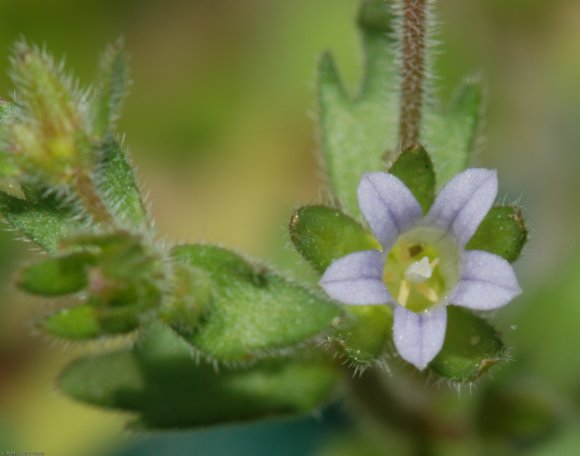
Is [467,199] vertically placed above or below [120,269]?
above

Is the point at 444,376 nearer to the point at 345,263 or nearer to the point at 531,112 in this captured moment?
the point at 345,263

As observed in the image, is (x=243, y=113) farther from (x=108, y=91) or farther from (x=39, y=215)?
(x=108, y=91)

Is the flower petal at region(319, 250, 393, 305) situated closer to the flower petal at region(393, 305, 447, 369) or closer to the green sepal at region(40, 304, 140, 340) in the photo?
the flower petal at region(393, 305, 447, 369)

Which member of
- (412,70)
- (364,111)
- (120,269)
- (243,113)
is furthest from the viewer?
(243,113)

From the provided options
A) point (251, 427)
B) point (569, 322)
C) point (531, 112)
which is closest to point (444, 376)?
point (569, 322)

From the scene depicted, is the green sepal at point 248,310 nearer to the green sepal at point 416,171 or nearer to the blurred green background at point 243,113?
the green sepal at point 416,171

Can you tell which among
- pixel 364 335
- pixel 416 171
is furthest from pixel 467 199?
pixel 364 335
